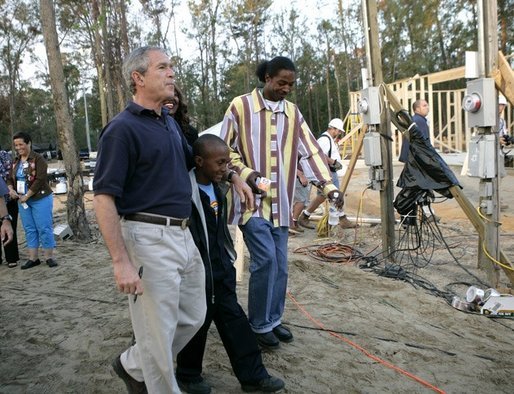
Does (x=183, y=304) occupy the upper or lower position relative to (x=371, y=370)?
upper

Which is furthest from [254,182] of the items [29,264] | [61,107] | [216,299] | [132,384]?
[61,107]

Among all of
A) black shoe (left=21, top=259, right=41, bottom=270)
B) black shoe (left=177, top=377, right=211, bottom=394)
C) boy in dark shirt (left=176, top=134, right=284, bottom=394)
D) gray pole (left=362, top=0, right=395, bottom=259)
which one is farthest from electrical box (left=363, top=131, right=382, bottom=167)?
black shoe (left=21, top=259, right=41, bottom=270)

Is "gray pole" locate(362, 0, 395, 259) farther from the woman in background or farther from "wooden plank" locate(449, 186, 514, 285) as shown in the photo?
the woman in background

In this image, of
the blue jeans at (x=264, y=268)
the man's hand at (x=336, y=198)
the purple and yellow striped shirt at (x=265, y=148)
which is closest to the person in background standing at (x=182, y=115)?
the purple and yellow striped shirt at (x=265, y=148)

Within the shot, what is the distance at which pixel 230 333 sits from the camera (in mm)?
2771

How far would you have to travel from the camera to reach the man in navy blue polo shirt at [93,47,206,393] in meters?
2.13

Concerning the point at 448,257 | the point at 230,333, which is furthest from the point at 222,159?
the point at 448,257

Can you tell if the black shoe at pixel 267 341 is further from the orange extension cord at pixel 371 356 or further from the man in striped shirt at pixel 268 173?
the orange extension cord at pixel 371 356

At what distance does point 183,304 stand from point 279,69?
5.43 feet

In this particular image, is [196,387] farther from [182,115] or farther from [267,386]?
[182,115]

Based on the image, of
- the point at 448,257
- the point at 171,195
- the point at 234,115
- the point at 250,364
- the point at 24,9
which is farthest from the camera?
the point at 24,9

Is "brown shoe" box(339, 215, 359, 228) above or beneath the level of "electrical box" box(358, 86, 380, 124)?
beneath

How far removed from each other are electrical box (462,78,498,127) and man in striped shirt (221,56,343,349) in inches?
80.7

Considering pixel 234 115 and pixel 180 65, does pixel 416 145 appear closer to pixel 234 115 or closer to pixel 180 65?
pixel 234 115
